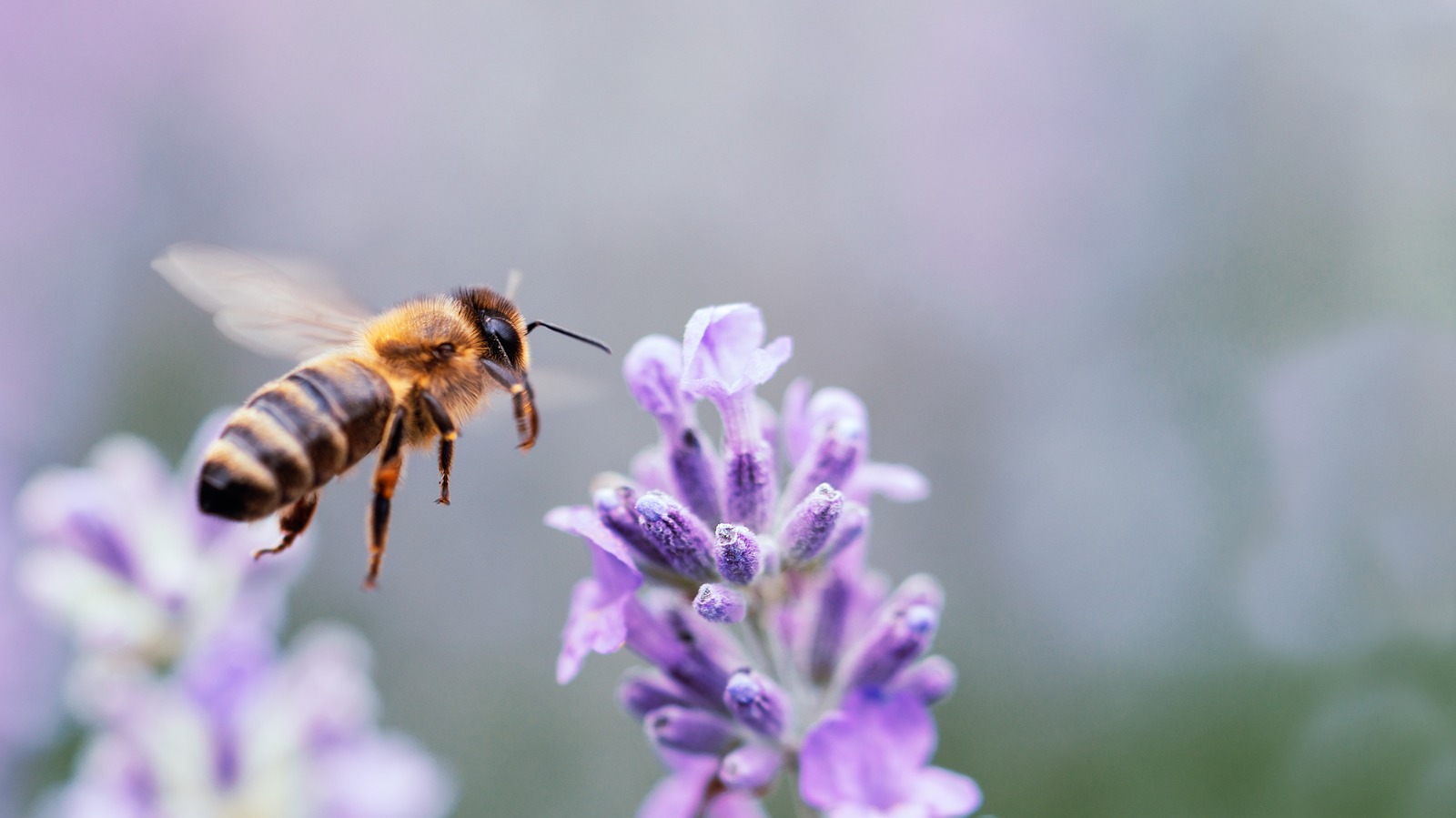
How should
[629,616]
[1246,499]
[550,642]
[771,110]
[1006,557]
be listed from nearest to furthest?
1. [629,616]
2. [1246,499]
3. [1006,557]
4. [550,642]
5. [771,110]

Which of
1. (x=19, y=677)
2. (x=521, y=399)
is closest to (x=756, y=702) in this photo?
Answer: (x=521, y=399)

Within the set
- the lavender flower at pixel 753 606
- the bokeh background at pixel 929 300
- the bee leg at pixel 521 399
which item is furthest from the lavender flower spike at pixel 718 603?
the bokeh background at pixel 929 300

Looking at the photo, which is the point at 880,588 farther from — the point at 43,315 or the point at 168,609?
the point at 43,315

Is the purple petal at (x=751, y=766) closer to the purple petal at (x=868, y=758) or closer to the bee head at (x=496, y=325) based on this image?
the purple petal at (x=868, y=758)

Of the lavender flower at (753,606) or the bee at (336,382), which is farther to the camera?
the bee at (336,382)

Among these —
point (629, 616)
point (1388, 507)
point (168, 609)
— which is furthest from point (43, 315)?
point (1388, 507)

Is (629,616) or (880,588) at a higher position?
(880,588)

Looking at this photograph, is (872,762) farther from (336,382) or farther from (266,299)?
(266,299)

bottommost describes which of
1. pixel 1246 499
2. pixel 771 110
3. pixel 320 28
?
pixel 320 28
